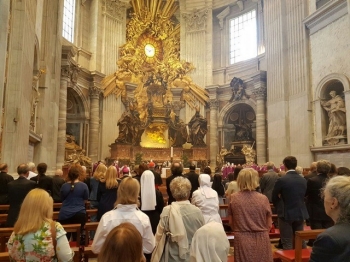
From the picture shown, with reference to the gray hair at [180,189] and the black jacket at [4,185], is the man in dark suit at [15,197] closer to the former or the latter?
the black jacket at [4,185]

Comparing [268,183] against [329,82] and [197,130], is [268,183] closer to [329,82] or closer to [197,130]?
[329,82]

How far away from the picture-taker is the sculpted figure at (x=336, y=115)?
1223cm

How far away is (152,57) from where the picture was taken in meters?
23.4

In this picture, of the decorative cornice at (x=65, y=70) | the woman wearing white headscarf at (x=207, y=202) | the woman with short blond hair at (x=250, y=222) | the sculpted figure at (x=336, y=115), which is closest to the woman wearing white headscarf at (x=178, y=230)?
the woman with short blond hair at (x=250, y=222)

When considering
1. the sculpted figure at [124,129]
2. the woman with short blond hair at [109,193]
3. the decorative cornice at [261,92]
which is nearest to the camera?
the woman with short blond hair at [109,193]

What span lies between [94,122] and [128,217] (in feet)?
56.6

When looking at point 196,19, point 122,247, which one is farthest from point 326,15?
point 122,247

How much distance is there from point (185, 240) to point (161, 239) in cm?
24

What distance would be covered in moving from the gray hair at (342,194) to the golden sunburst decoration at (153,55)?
19476mm

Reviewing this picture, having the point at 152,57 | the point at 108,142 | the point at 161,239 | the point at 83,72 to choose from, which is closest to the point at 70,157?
the point at 108,142

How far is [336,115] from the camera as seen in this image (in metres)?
Result: 12.5

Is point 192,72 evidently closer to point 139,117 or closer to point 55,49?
point 139,117

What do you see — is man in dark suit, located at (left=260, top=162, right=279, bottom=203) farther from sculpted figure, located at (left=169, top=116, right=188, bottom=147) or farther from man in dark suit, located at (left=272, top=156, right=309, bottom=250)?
sculpted figure, located at (left=169, top=116, right=188, bottom=147)

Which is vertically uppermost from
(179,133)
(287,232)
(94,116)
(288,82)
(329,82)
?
(288,82)
